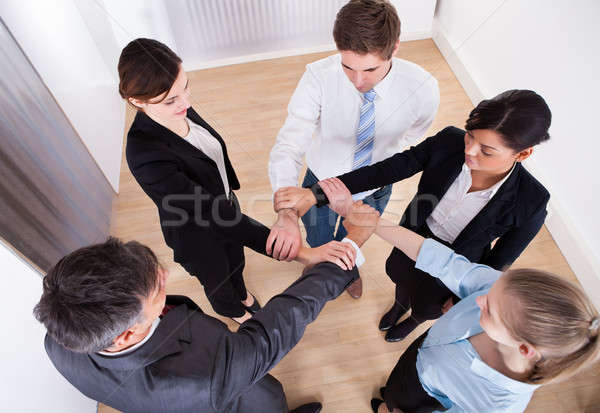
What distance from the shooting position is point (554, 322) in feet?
2.73

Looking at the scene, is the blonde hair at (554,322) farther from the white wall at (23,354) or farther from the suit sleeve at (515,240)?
the white wall at (23,354)

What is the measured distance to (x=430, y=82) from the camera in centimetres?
148

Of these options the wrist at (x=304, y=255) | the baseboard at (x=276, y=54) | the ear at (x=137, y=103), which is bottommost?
the baseboard at (x=276, y=54)

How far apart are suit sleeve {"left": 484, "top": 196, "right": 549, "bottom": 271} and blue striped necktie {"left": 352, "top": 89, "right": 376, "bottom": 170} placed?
635 mm

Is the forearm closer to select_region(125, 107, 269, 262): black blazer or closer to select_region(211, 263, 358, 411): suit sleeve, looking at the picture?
select_region(211, 263, 358, 411): suit sleeve

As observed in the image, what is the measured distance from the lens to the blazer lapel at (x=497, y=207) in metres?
1.26

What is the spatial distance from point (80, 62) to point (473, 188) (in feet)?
8.73

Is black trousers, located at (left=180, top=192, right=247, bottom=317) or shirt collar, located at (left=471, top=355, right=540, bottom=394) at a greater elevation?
shirt collar, located at (left=471, top=355, right=540, bottom=394)

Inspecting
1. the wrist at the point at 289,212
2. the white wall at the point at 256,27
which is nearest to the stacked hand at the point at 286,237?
the wrist at the point at 289,212

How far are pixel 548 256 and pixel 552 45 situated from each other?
132 centimetres

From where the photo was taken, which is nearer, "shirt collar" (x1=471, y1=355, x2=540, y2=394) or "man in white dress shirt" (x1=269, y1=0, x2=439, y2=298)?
"shirt collar" (x1=471, y1=355, x2=540, y2=394)

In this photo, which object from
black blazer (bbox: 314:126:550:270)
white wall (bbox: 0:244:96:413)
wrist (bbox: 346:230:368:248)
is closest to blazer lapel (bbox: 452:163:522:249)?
black blazer (bbox: 314:126:550:270)

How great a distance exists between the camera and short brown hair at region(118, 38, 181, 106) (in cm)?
122

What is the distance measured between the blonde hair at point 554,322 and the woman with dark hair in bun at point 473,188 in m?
0.44
